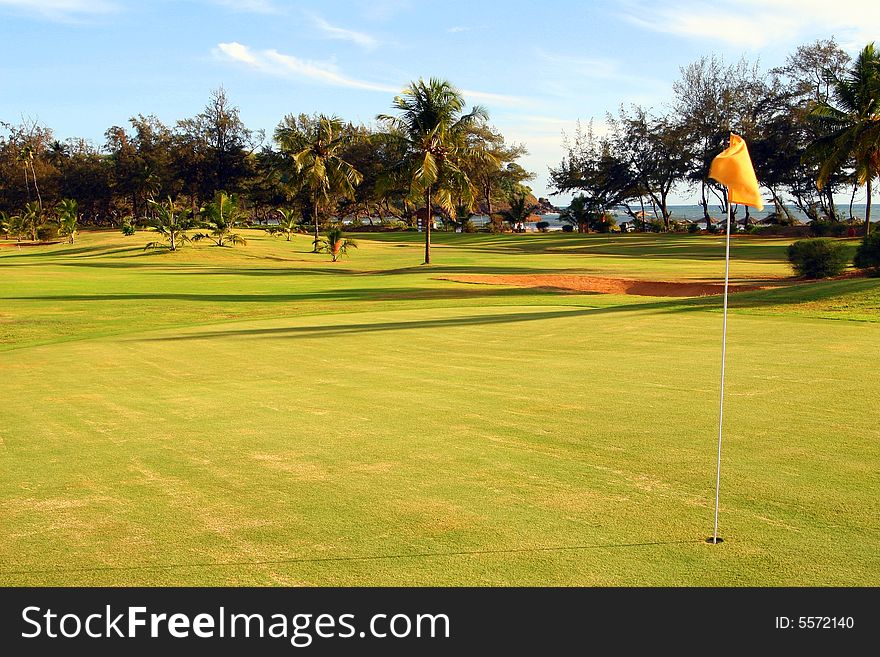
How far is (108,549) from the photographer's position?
5.21 metres

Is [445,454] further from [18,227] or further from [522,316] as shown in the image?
[18,227]

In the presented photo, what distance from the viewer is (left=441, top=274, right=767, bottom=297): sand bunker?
29719 millimetres

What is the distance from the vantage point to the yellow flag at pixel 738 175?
5164mm

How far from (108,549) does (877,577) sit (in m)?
4.42

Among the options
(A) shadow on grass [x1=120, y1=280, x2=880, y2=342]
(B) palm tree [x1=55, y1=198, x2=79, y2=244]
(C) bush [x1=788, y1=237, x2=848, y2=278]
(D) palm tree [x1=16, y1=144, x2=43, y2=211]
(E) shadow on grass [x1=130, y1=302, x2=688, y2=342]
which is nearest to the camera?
(E) shadow on grass [x1=130, y1=302, x2=688, y2=342]

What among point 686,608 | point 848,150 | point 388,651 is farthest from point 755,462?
point 848,150

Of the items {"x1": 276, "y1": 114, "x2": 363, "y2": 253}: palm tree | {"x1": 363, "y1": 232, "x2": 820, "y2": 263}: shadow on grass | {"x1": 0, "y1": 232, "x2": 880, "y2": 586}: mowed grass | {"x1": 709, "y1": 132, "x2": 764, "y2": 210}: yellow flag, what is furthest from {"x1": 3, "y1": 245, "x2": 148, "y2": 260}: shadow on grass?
{"x1": 709, "y1": 132, "x2": 764, "y2": 210}: yellow flag

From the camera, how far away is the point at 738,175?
17.1 feet

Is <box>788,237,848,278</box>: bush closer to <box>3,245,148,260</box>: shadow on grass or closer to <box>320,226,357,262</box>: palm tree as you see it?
<box>320,226,357,262</box>: palm tree

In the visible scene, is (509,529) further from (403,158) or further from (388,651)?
(403,158)

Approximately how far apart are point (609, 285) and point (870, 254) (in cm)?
899

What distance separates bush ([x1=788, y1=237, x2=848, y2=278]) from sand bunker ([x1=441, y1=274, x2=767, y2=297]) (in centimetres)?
204

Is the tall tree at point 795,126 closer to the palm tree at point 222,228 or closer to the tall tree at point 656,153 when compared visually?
the tall tree at point 656,153

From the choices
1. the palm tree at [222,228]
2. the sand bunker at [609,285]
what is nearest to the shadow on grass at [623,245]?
the sand bunker at [609,285]
